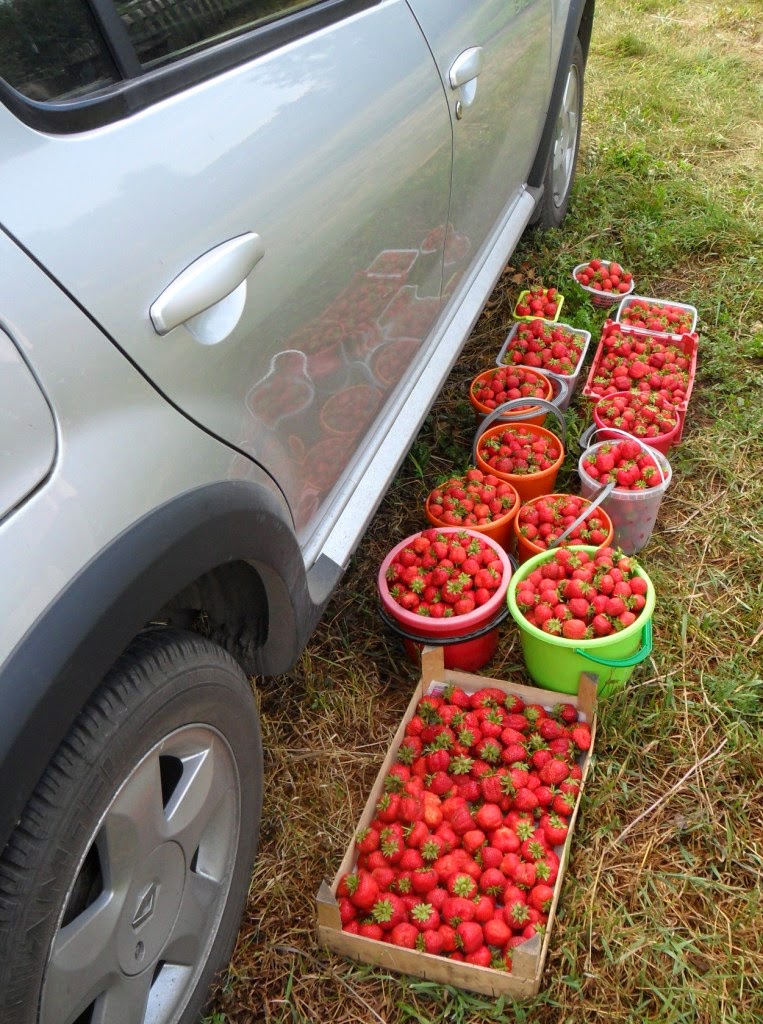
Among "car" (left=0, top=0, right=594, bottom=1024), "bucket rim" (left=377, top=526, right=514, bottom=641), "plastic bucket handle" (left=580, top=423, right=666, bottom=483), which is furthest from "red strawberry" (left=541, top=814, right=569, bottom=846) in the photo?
"plastic bucket handle" (left=580, top=423, right=666, bottom=483)

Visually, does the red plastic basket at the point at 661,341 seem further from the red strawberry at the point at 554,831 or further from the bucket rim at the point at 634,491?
the red strawberry at the point at 554,831

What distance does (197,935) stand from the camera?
5.58 ft

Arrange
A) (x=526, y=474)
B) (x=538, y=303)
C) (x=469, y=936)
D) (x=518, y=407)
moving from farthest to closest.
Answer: (x=538, y=303), (x=518, y=407), (x=526, y=474), (x=469, y=936)

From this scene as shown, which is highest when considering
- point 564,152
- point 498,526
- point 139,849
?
point 139,849

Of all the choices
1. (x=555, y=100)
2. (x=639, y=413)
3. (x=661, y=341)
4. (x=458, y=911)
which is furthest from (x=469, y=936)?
(x=555, y=100)

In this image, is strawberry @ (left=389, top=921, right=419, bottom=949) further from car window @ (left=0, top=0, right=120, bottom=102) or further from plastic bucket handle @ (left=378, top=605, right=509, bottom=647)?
car window @ (left=0, top=0, right=120, bottom=102)

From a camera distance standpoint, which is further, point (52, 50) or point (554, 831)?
point (554, 831)

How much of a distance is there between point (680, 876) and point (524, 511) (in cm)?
115

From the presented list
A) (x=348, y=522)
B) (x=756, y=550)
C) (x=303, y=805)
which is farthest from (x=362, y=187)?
(x=756, y=550)

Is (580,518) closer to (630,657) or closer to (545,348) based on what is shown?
(630,657)

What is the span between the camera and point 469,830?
205 centimetres

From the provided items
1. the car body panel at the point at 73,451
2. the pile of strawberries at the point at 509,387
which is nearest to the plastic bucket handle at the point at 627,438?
the pile of strawberries at the point at 509,387

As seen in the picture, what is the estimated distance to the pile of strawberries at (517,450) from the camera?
2990mm

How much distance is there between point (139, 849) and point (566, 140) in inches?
155
